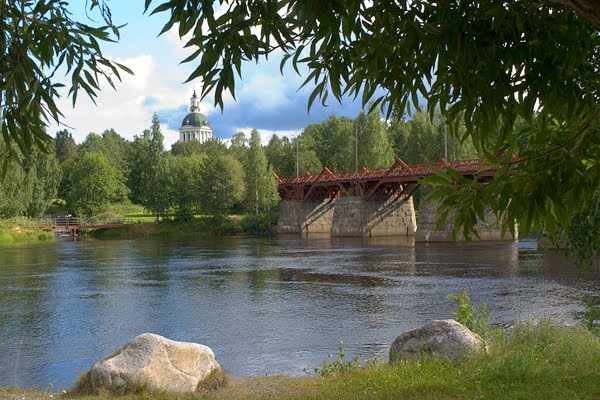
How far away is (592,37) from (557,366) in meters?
4.60

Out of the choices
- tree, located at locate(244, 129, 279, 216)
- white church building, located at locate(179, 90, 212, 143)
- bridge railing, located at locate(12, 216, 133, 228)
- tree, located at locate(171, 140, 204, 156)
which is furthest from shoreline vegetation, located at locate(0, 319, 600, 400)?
white church building, located at locate(179, 90, 212, 143)

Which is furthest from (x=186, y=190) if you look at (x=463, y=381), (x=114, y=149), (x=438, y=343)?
(x=463, y=381)

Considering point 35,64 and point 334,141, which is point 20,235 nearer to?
point 334,141

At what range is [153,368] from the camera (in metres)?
7.32

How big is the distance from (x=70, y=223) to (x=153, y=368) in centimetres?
6200

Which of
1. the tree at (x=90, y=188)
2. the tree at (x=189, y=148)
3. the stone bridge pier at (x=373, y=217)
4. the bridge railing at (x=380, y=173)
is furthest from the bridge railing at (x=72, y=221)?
the tree at (x=189, y=148)

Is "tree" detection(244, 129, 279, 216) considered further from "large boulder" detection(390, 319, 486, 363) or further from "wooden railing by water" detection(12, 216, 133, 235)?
"large boulder" detection(390, 319, 486, 363)

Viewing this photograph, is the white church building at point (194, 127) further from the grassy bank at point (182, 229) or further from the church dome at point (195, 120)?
the grassy bank at point (182, 229)

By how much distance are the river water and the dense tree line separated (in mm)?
28905

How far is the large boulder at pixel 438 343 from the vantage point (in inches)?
297

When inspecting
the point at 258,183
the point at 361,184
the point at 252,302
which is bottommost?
the point at 252,302

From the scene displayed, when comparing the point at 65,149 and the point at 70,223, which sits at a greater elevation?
the point at 65,149

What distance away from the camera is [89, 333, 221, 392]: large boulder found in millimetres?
7234

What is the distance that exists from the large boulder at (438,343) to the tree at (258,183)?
189ft
